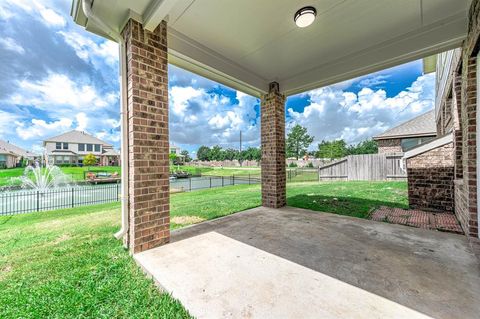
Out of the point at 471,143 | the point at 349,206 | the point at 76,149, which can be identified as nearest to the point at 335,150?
the point at 349,206

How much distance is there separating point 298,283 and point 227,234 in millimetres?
1452

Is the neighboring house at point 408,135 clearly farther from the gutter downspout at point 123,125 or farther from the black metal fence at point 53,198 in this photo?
the gutter downspout at point 123,125

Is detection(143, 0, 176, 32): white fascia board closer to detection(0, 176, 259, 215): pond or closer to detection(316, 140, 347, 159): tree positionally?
detection(0, 176, 259, 215): pond

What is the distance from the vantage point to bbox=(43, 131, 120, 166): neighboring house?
35.4m

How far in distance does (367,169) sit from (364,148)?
3864 centimetres

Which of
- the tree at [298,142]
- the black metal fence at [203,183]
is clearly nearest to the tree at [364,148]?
the tree at [298,142]

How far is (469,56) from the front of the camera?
8.87 feet

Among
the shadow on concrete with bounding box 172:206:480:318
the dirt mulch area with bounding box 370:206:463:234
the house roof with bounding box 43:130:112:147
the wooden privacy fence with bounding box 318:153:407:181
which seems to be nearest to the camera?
the shadow on concrete with bounding box 172:206:480:318

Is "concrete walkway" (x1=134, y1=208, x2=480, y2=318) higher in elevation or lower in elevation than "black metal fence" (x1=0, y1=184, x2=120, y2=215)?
higher

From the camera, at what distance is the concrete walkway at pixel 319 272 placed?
1463mm

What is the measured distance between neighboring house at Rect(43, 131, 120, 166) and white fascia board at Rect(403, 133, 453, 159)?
4585 cm

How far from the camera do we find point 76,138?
38.2m

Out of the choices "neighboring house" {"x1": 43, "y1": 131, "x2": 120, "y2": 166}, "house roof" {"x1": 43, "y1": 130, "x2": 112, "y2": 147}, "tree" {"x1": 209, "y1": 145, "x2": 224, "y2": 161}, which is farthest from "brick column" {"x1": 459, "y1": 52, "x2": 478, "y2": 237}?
"tree" {"x1": 209, "y1": 145, "x2": 224, "y2": 161}

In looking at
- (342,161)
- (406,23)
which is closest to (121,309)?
(406,23)
